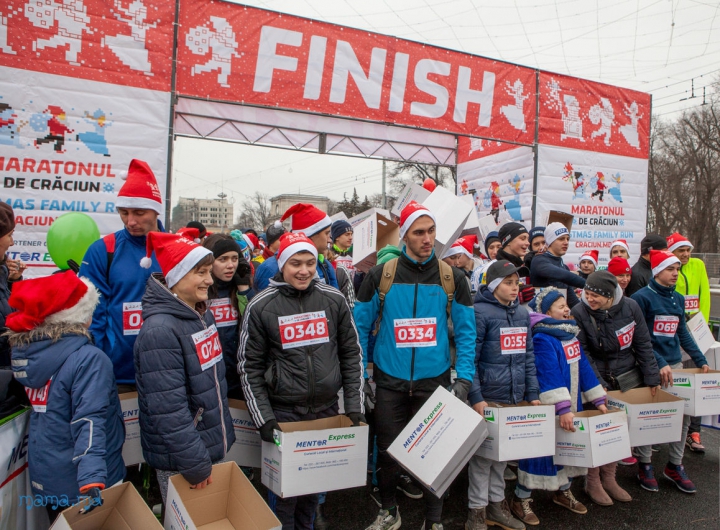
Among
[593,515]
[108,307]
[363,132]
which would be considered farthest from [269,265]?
[363,132]

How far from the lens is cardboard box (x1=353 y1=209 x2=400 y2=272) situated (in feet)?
14.5

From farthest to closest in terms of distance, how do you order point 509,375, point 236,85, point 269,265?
1. point 236,85
2. point 269,265
3. point 509,375

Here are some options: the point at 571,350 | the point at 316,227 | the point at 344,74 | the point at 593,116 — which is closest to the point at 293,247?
the point at 316,227

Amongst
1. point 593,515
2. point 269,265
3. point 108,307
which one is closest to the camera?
point 108,307

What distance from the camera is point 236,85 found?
20.0 feet

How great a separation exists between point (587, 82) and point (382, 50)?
166 inches

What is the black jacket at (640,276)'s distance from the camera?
538cm

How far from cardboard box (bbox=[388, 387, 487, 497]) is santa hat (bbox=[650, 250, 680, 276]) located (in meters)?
2.86

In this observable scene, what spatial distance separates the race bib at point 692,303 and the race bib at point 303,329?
4.82m

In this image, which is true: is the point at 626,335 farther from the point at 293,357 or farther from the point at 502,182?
the point at 502,182

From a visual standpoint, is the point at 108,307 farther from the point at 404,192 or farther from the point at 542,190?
the point at 542,190

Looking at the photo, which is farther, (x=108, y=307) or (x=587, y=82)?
(x=587, y=82)

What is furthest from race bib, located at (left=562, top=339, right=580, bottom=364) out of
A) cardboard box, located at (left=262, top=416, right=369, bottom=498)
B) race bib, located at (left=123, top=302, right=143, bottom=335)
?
race bib, located at (left=123, top=302, right=143, bottom=335)

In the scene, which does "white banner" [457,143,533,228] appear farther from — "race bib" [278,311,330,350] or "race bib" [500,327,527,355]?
"race bib" [278,311,330,350]
